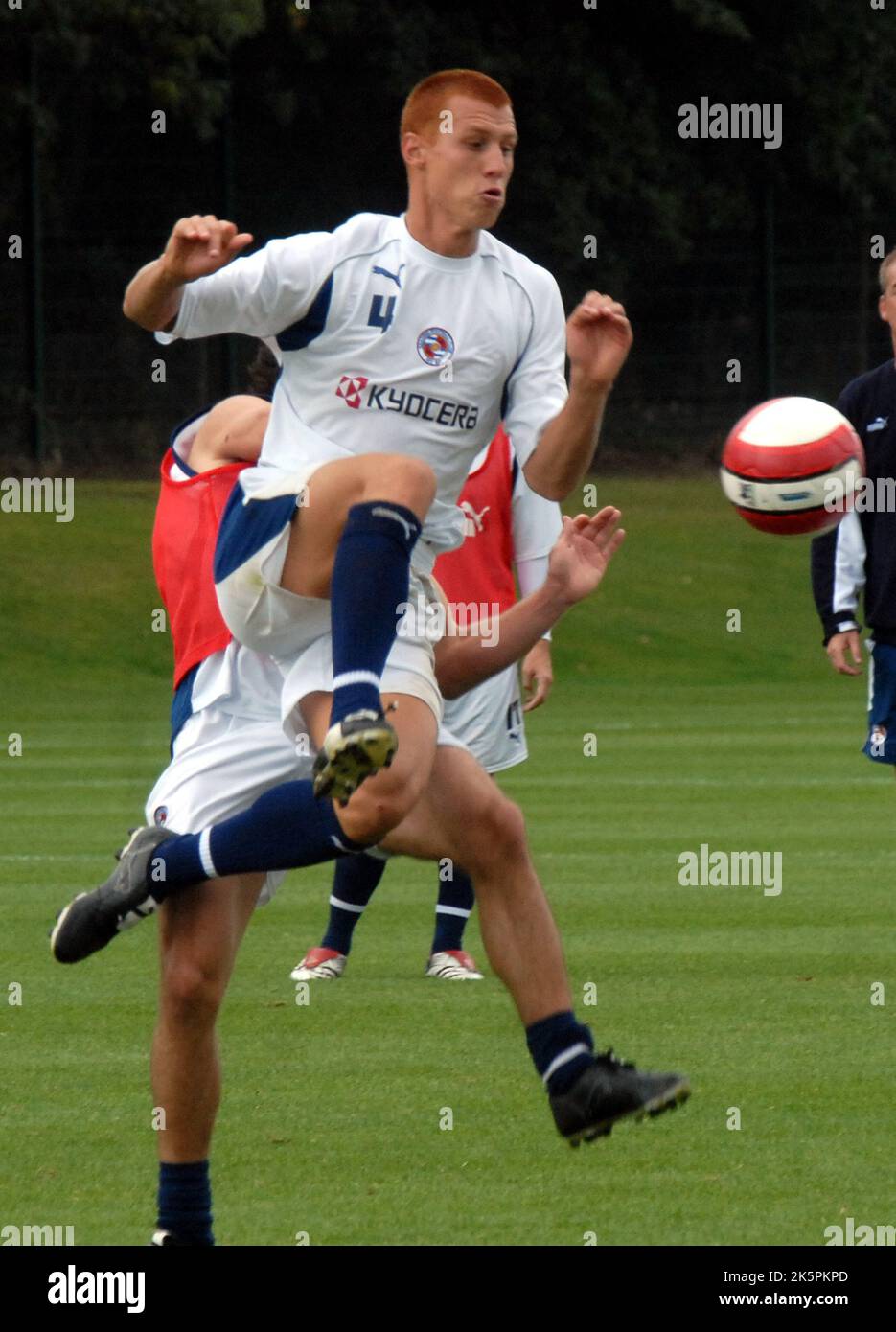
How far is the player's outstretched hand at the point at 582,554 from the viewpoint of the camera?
6172 mm

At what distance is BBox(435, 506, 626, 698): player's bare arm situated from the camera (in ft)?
20.3

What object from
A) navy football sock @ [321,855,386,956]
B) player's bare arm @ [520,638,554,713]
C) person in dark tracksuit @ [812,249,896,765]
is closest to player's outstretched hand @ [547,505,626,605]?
player's bare arm @ [520,638,554,713]

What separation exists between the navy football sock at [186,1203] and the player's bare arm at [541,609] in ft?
4.27

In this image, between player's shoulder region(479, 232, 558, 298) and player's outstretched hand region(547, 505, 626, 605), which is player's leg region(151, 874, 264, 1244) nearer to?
player's outstretched hand region(547, 505, 626, 605)

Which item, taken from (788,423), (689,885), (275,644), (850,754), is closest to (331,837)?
(275,644)

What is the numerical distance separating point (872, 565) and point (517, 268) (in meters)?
3.85

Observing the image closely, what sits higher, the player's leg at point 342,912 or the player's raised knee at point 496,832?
the player's leg at point 342,912

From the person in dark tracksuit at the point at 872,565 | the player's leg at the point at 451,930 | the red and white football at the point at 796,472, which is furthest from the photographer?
the player's leg at the point at 451,930

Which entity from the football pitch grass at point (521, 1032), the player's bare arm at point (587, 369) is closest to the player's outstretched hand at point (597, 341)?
the player's bare arm at point (587, 369)

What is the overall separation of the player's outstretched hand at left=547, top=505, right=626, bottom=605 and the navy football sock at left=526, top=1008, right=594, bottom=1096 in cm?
102

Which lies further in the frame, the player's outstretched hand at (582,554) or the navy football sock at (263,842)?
the player's outstretched hand at (582,554)

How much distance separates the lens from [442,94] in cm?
606

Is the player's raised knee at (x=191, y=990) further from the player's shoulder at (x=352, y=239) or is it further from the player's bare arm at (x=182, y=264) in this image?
the player's shoulder at (x=352, y=239)
